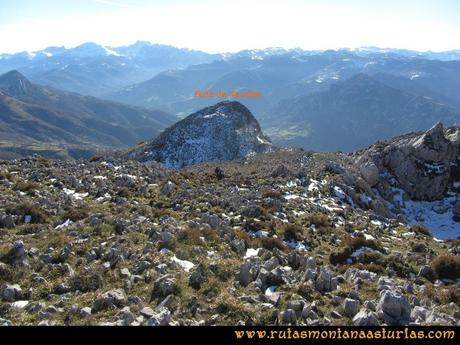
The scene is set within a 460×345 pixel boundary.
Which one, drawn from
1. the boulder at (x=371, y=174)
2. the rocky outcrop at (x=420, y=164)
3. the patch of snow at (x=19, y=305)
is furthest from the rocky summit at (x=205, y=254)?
the rocky outcrop at (x=420, y=164)

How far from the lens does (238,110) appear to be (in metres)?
172

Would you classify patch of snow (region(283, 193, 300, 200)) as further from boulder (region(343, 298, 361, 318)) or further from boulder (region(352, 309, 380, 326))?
boulder (region(352, 309, 380, 326))

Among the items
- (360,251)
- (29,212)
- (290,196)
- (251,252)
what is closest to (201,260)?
(251,252)

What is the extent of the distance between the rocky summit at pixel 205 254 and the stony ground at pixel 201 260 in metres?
0.06

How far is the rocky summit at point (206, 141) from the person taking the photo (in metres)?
137

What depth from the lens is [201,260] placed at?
64.5 ft

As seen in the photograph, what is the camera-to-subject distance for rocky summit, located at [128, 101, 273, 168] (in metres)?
137

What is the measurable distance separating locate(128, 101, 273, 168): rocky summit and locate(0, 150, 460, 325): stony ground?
9830 centimetres

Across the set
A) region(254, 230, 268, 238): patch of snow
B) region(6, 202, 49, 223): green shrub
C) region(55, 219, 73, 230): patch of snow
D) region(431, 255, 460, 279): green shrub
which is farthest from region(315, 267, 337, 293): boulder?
region(6, 202, 49, 223): green shrub

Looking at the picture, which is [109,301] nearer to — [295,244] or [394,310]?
[394,310]
